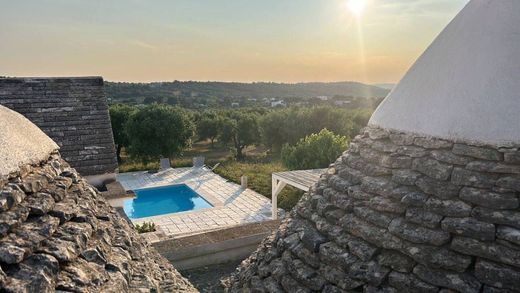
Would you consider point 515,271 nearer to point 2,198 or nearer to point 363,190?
point 363,190

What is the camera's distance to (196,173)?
28.9 meters

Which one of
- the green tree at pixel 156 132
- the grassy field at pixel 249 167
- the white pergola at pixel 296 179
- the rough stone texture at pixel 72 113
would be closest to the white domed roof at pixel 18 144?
the rough stone texture at pixel 72 113

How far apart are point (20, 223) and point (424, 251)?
304cm

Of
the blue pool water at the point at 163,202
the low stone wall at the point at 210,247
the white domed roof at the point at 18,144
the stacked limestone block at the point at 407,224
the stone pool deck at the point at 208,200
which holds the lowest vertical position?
the blue pool water at the point at 163,202

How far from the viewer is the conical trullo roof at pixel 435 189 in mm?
3377

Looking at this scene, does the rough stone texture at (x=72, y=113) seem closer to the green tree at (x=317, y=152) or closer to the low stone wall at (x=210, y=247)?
the low stone wall at (x=210, y=247)

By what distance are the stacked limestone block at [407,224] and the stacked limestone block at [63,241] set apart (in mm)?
1559

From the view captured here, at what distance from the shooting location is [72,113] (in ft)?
33.8

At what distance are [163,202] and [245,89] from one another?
83.4 metres

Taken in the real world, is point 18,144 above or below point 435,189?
above

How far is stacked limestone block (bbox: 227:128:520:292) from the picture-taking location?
3326 millimetres

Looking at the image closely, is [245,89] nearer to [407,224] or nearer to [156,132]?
[156,132]

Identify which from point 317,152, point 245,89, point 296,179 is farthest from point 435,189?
point 245,89

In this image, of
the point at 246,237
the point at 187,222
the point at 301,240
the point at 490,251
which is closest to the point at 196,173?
the point at 187,222
